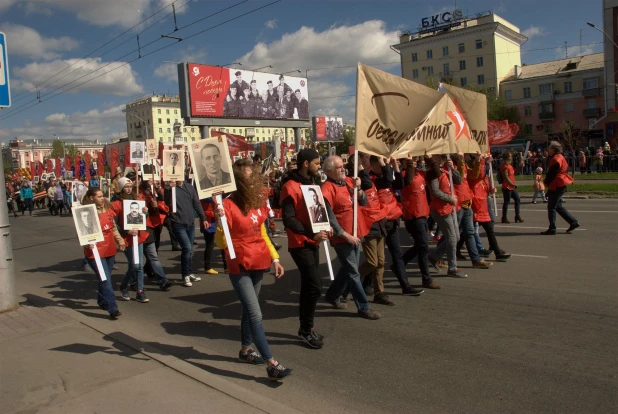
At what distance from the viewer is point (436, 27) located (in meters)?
76.6

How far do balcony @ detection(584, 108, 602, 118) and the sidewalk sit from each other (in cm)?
6688

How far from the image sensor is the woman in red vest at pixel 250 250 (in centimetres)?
424

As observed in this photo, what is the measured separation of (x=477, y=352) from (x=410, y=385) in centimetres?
92

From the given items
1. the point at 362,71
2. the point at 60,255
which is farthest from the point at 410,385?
the point at 60,255

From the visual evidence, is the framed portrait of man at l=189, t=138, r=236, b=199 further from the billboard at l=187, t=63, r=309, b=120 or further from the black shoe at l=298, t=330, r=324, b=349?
the billboard at l=187, t=63, r=309, b=120

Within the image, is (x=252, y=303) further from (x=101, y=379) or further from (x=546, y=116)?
(x=546, y=116)

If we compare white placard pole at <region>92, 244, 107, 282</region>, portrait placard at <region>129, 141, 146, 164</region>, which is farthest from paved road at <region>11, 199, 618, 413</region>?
portrait placard at <region>129, 141, 146, 164</region>

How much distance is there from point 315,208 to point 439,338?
5.92 ft

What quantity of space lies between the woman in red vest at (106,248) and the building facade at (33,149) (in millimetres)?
137667

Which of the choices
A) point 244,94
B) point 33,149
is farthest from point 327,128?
point 33,149

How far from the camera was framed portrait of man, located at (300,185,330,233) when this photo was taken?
4.78 metres

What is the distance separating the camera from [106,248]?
657 cm

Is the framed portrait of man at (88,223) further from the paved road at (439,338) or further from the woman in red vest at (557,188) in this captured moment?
the woman in red vest at (557,188)

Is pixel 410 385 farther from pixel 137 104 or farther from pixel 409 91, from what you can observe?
pixel 137 104
